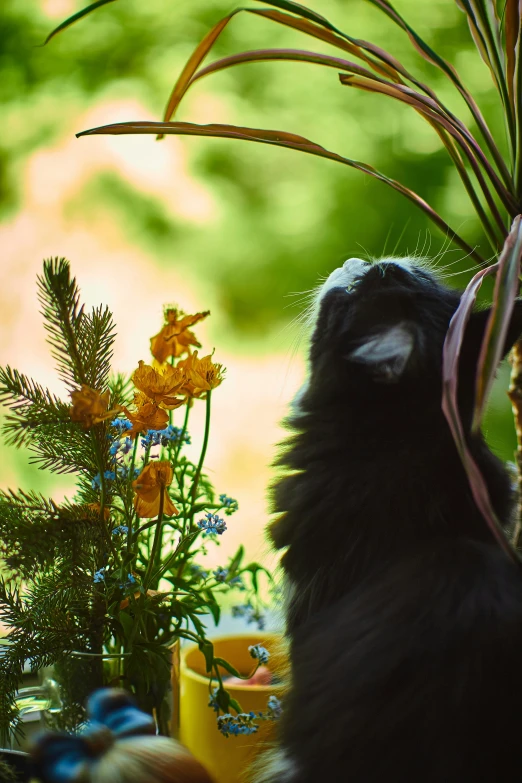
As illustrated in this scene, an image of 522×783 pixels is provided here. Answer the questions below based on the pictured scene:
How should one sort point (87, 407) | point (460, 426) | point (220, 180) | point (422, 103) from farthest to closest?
1. point (220, 180)
2. point (422, 103)
3. point (87, 407)
4. point (460, 426)

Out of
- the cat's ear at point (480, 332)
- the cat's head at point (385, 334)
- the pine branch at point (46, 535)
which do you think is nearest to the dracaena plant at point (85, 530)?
the pine branch at point (46, 535)

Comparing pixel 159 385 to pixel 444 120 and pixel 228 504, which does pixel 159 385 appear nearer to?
pixel 228 504

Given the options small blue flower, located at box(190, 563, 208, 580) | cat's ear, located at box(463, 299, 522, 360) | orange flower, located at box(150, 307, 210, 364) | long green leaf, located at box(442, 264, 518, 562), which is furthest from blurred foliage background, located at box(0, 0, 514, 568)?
long green leaf, located at box(442, 264, 518, 562)

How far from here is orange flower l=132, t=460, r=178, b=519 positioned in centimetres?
65

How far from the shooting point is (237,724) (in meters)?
0.71

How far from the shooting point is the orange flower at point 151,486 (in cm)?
65

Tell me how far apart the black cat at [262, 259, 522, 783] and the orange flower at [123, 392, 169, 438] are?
0.13 meters

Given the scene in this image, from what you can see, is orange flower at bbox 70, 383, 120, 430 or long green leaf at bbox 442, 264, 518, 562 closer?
long green leaf at bbox 442, 264, 518, 562

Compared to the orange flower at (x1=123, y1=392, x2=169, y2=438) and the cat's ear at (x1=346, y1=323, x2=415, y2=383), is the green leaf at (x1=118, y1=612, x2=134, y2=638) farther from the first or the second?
the cat's ear at (x1=346, y1=323, x2=415, y2=383)

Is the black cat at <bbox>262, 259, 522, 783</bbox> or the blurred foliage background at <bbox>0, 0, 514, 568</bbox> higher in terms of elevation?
the blurred foliage background at <bbox>0, 0, 514, 568</bbox>

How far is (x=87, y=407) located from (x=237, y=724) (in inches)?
14.9

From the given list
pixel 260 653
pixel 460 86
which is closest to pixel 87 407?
pixel 260 653

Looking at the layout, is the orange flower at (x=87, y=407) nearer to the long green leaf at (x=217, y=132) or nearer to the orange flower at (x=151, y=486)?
the orange flower at (x=151, y=486)

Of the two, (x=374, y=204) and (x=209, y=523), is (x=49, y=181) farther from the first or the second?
(x=209, y=523)
